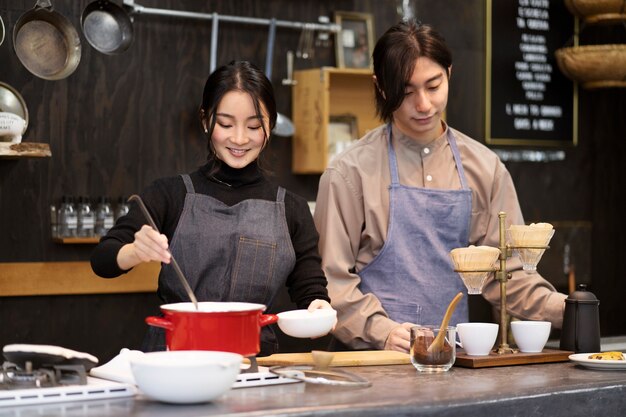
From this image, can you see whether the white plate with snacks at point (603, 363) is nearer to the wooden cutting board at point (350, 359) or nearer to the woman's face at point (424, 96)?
the wooden cutting board at point (350, 359)

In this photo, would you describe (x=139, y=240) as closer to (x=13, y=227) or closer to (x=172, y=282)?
(x=172, y=282)

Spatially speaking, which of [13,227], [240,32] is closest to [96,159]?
[13,227]

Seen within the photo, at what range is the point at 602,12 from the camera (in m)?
5.46

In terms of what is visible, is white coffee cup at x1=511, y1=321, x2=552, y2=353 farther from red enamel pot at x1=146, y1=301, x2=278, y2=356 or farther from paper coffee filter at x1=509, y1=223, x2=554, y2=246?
red enamel pot at x1=146, y1=301, x2=278, y2=356

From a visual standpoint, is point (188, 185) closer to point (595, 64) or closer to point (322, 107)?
point (322, 107)

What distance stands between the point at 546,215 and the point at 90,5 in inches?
114

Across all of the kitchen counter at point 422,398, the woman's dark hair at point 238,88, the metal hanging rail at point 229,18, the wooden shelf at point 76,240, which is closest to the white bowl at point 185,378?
the kitchen counter at point 422,398

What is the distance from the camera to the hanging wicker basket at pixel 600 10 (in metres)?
5.40

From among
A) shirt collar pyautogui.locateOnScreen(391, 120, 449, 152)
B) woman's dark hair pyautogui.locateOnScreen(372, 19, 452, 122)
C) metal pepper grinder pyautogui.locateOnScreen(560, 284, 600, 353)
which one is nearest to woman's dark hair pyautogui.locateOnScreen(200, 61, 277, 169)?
woman's dark hair pyautogui.locateOnScreen(372, 19, 452, 122)

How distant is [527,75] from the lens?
222 inches

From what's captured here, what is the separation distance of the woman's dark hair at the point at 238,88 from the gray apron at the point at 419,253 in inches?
21.1

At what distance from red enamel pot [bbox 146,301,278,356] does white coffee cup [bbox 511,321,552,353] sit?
0.76 m

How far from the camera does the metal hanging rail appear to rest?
14.9 feet

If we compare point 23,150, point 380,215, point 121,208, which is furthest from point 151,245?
point 121,208
